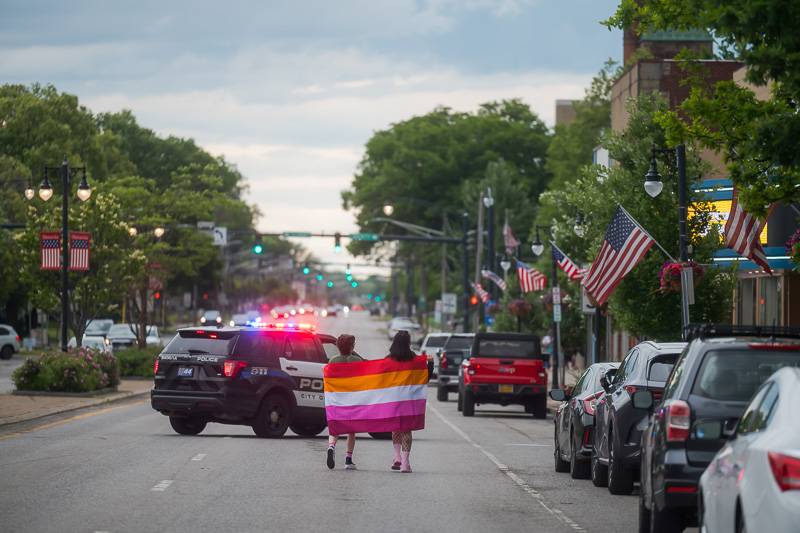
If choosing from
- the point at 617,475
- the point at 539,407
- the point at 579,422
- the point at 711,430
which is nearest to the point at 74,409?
the point at 539,407

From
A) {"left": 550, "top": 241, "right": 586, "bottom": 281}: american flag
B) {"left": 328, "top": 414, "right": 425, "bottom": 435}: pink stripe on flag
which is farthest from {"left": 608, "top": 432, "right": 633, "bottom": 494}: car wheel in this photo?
{"left": 550, "top": 241, "right": 586, "bottom": 281}: american flag

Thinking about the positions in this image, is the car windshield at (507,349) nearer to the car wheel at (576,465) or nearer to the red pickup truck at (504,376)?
the red pickup truck at (504,376)

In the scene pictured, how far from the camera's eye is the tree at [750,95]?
15.1 meters

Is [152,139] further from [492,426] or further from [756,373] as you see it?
[756,373]

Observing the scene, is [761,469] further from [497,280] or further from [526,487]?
[497,280]

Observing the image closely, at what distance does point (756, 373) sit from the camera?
12.3 meters

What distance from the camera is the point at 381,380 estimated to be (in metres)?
19.7

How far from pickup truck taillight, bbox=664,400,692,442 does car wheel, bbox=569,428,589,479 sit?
768cm

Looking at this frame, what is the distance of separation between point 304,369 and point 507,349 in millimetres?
12351

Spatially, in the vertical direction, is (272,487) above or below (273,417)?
below

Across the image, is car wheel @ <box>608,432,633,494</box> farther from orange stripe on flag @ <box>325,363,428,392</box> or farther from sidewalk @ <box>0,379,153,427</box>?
sidewalk @ <box>0,379,153,427</box>

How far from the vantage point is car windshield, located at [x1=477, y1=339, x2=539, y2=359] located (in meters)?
37.2

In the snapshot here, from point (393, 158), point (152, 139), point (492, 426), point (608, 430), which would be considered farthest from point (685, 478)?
point (152, 139)

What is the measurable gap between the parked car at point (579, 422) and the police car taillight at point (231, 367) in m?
6.10
